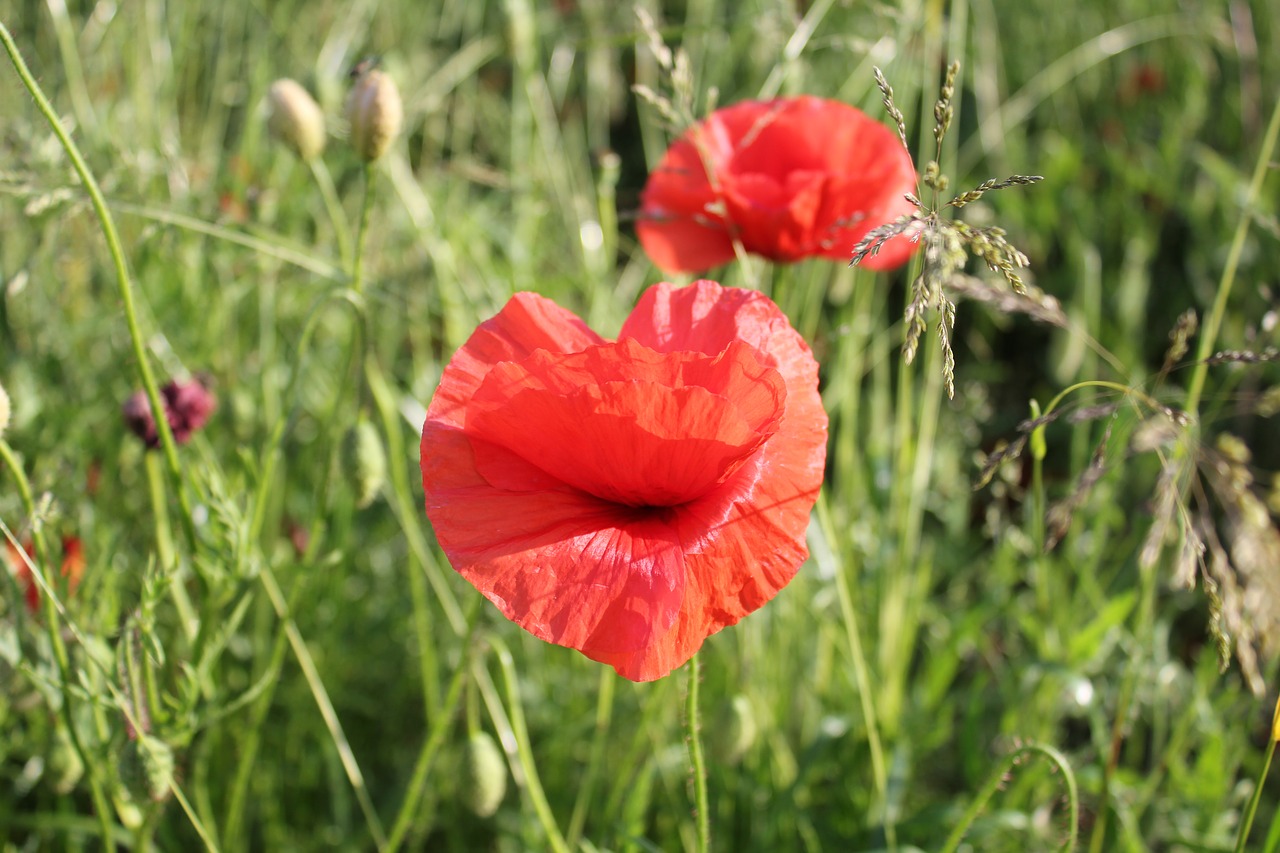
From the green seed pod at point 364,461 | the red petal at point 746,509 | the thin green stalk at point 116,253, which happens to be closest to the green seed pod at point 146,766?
the thin green stalk at point 116,253

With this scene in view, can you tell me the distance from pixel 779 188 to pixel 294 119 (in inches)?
16.5

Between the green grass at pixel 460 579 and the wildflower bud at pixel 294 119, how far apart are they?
76 millimetres

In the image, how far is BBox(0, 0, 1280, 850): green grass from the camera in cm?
88

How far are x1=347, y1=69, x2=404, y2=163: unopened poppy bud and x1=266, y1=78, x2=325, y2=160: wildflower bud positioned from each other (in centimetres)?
11

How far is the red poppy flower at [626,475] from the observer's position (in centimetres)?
59

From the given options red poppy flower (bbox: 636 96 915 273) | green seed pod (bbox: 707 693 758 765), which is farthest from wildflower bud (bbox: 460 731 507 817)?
red poppy flower (bbox: 636 96 915 273)

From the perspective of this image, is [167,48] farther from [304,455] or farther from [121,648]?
[121,648]

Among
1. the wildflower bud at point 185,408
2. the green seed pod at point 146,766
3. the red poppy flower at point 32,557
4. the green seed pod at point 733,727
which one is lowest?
the red poppy flower at point 32,557

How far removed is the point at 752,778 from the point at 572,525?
2.03ft

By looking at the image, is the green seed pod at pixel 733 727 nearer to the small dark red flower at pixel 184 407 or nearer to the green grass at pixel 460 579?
the green grass at pixel 460 579

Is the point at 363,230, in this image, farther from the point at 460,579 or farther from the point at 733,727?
the point at 460,579

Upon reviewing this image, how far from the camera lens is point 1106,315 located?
213cm

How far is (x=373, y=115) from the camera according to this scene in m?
0.82

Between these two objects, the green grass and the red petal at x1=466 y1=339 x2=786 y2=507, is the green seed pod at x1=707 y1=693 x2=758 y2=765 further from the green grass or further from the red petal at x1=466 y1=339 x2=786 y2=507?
the red petal at x1=466 y1=339 x2=786 y2=507
